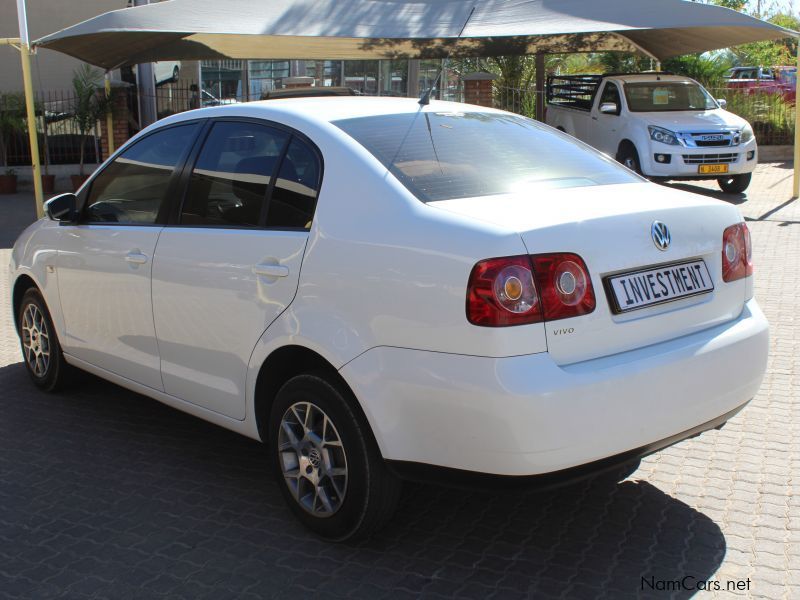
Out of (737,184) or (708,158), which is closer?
(708,158)

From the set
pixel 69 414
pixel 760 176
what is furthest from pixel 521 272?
pixel 760 176

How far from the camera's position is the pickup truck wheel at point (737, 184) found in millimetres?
→ 15254

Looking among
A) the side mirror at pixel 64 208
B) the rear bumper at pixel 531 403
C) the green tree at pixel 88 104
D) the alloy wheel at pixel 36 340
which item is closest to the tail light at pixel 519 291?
the rear bumper at pixel 531 403

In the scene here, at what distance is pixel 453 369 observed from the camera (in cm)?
312

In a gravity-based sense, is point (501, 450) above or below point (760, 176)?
above

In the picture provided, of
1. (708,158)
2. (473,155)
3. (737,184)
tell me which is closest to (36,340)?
(473,155)

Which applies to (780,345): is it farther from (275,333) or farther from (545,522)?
(275,333)

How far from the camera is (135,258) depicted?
181 inches

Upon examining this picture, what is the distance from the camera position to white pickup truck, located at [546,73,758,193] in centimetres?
1450

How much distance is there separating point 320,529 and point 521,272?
1.42m

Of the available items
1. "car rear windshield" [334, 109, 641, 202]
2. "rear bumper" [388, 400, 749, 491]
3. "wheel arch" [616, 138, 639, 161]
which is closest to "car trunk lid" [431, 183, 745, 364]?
"car rear windshield" [334, 109, 641, 202]

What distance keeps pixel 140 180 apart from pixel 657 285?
2782 mm

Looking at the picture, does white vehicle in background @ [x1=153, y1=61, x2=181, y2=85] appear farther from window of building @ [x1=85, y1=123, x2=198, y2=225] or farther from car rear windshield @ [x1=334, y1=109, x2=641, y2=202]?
car rear windshield @ [x1=334, y1=109, x2=641, y2=202]

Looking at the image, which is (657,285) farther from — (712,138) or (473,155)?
(712,138)
